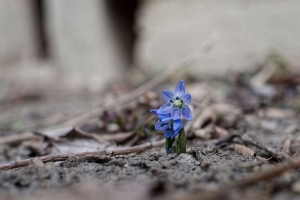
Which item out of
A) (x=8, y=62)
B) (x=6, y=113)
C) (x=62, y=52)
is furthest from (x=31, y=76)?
(x=6, y=113)

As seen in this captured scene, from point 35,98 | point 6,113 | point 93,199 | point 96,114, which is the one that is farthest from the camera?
point 35,98

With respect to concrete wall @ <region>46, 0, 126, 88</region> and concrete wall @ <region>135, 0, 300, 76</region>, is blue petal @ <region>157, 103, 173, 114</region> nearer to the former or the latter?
concrete wall @ <region>135, 0, 300, 76</region>

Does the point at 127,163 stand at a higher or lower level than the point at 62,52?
lower

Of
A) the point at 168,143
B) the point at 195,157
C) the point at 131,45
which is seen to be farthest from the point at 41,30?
the point at 195,157

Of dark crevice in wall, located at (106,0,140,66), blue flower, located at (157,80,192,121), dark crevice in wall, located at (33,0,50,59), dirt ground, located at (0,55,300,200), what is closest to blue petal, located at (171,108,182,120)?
blue flower, located at (157,80,192,121)

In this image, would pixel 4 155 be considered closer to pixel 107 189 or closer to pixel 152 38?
pixel 107 189

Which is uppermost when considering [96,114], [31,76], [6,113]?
[31,76]

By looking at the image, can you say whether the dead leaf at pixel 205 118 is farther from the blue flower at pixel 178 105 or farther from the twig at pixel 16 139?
the twig at pixel 16 139
